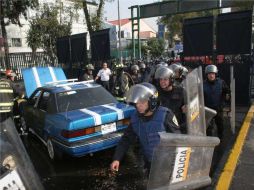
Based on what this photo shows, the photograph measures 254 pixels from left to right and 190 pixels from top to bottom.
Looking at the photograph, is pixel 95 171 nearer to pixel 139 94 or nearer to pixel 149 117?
pixel 149 117

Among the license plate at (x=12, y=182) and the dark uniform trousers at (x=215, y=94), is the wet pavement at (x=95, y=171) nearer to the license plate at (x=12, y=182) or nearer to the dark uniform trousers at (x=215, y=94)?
the dark uniform trousers at (x=215, y=94)

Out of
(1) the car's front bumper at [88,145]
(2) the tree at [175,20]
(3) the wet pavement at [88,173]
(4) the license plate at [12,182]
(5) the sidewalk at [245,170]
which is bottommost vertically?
(3) the wet pavement at [88,173]

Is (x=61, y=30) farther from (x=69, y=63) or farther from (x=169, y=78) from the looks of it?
(x=169, y=78)

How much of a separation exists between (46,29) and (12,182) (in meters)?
28.8

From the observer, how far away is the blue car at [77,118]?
5.76m

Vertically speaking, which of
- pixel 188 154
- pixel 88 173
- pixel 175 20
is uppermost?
pixel 175 20

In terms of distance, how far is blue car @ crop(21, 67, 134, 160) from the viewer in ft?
18.9

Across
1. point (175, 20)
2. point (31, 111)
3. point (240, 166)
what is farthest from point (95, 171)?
point (175, 20)

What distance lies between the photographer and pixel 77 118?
5773mm

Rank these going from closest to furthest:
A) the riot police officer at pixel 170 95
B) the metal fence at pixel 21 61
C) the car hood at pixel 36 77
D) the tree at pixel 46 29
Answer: the riot police officer at pixel 170 95 → the car hood at pixel 36 77 → the metal fence at pixel 21 61 → the tree at pixel 46 29

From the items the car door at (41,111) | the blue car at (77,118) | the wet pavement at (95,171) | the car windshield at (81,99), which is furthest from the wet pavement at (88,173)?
the car windshield at (81,99)

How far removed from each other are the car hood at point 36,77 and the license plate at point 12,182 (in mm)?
7985

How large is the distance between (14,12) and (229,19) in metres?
19.4

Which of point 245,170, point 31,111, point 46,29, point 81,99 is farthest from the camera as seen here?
point 46,29
